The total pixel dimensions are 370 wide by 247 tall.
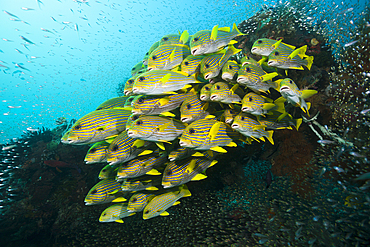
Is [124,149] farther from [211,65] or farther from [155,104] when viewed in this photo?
[211,65]

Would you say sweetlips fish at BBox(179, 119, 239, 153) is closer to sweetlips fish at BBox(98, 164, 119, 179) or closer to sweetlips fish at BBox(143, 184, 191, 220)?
sweetlips fish at BBox(143, 184, 191, 220)

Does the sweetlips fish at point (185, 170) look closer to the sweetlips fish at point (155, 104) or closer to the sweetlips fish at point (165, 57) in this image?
the sweetlips fish at point (155, 104)

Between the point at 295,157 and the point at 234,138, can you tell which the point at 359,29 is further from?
the point at 234,138

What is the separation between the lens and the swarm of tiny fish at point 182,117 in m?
2.27

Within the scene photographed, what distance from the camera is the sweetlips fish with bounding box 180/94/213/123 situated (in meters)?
2.43

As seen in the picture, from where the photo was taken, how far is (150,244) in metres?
3.37

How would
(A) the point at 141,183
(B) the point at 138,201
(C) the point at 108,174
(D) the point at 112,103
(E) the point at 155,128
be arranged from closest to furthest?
(E) the point at 155,128 < (A) the point at 141,183 < (B) the point at 138,201 < (D) the point at 112,103 < (C) the point at 108,174

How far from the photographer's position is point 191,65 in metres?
2.64

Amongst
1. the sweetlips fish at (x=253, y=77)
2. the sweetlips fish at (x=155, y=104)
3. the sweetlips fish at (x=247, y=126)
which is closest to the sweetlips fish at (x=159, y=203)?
the sweetlips fish at (x=155, y=104)

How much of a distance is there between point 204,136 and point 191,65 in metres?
1.24

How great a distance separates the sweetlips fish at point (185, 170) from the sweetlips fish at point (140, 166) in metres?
0.26

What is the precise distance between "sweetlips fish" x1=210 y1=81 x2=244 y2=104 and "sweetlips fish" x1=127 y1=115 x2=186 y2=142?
0.69m

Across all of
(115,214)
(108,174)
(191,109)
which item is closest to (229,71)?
(191,109)

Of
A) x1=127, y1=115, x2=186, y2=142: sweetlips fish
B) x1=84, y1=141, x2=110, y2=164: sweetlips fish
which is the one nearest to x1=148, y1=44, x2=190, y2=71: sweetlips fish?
x1=127, y1=115, x2=186, y2=142: sweetlips fish
